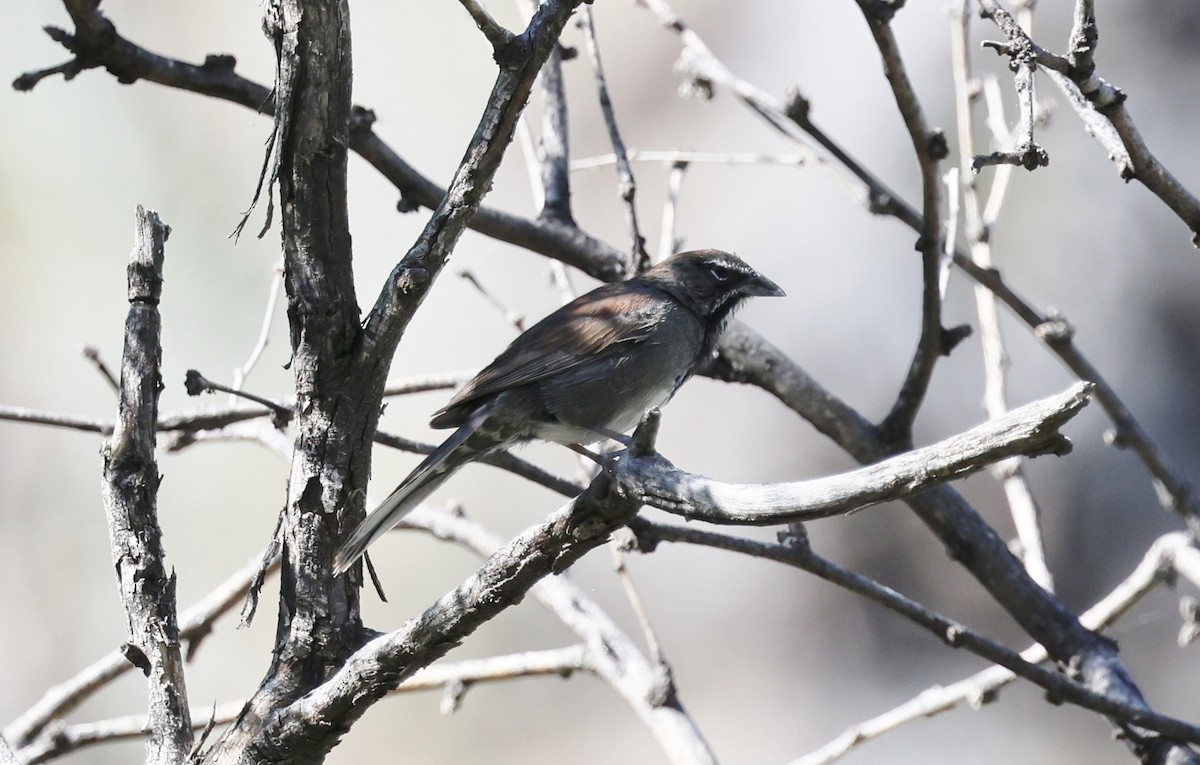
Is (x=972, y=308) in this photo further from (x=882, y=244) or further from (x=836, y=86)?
(x=836, y=86)

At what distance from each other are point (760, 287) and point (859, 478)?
2.86 meters

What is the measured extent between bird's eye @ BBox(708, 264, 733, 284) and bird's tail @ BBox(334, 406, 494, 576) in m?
1.23

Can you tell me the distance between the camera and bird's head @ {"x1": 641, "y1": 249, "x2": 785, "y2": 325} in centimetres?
429

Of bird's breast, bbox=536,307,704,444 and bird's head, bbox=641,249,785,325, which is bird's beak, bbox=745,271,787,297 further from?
bird's breast, bbox=536,307,704,444

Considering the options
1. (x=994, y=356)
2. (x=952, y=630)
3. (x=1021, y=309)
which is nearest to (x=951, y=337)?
(x=1021, y=309)

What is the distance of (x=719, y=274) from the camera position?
14.8ft

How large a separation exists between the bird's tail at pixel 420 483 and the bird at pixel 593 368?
0.01 metres

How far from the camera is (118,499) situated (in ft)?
8.50

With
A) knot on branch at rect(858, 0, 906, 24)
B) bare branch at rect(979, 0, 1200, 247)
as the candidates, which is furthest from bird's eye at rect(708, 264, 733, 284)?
bare branch at rect(979, 0, 1200, 247)

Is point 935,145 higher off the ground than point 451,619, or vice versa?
point 935,145

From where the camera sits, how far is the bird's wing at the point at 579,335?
3.81 m

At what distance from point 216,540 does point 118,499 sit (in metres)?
6.25

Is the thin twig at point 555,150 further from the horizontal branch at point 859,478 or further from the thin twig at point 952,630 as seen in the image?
the horizontal branch at point 859,478

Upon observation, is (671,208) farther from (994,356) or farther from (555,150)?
(994,356)
